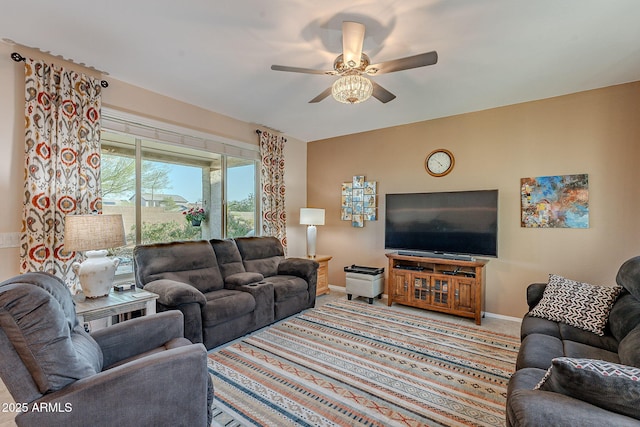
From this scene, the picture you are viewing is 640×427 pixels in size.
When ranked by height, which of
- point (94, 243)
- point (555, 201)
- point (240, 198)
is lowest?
point (94, 243)

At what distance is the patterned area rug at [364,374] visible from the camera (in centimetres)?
193

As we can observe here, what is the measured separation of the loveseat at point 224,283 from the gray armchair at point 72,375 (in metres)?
1.17

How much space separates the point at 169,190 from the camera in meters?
3.74

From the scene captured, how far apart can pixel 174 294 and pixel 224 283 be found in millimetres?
971

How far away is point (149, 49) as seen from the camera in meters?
2.49

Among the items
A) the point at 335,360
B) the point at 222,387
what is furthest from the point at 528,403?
the point at 222,387

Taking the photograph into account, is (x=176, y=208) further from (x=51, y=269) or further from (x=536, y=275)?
(x=536, y=275)

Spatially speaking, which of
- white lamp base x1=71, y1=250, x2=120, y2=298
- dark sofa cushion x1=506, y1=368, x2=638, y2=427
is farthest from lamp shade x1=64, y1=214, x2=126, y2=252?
dark sofa cushion x1=506, y1=368, x2=638, y2=427

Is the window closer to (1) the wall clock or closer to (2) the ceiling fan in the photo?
(2) the ceiling fan

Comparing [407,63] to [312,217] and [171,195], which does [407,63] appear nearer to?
[312,217]

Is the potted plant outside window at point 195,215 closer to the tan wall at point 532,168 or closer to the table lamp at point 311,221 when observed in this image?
the table lamp at point 311,221

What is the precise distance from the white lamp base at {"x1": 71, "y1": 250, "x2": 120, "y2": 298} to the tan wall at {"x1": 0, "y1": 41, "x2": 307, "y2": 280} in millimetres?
720

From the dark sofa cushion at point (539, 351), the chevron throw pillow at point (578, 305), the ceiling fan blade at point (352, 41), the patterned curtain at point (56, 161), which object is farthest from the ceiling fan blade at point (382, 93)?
the patterned curtain at point (56, 161)

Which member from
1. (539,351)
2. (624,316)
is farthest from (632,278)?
(539,351)
